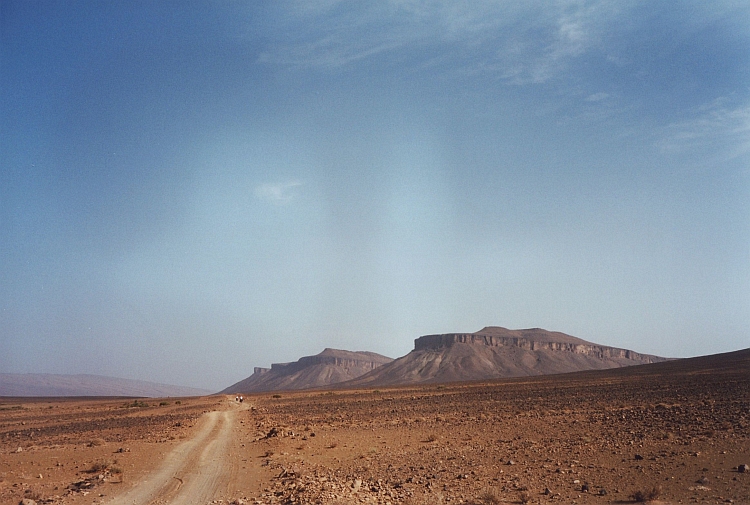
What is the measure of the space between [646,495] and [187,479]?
12.1 meters

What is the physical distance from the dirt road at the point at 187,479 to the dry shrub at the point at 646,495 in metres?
9.69

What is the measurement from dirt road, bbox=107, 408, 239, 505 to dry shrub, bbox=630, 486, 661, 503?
382 inches

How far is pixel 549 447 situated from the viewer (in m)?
16.8

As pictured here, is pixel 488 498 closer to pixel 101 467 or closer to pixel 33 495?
pixel 33 495

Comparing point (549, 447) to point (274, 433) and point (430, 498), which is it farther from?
point (274, 433)

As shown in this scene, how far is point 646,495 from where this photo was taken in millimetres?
10719

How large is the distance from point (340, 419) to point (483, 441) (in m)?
14.3

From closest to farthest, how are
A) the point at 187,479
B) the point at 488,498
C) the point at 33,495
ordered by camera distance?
the point at 488,498
the point at 33,495
the point at 187,479

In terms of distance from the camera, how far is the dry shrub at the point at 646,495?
35.0 ft

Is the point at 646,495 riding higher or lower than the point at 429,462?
higher

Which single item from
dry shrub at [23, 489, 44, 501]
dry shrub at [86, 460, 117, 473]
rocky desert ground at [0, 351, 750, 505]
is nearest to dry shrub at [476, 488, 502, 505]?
rocky desert ground at [0, 351, 750, 505]

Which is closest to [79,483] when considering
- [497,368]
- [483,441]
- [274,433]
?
[274,433]

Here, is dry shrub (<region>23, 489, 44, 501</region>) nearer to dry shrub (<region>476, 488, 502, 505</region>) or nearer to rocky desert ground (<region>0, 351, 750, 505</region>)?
rocky desert ground (<region>0, 351, 750, 505</region>)

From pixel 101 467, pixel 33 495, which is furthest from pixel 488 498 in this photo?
pixel 101 467
